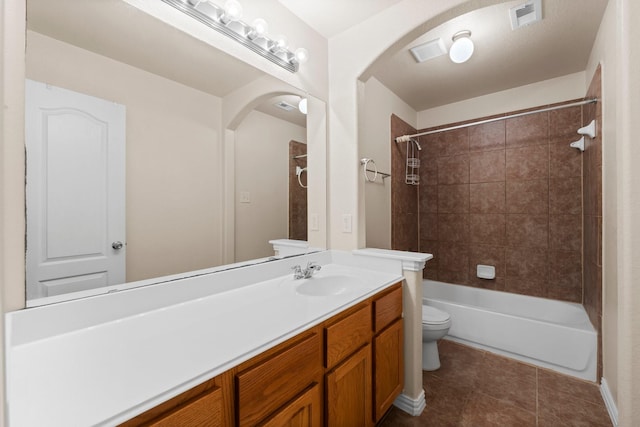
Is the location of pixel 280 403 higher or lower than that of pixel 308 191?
lower

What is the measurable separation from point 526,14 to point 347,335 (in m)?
2.19

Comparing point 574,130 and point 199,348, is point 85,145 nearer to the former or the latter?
point 199,348

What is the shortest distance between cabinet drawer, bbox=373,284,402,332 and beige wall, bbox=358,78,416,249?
0.88 m

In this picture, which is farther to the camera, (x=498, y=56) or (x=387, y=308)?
(x=498, y=56)

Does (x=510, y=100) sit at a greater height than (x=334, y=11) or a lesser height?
lesser

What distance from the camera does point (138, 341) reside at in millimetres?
822

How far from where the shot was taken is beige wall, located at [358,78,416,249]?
2.45 m

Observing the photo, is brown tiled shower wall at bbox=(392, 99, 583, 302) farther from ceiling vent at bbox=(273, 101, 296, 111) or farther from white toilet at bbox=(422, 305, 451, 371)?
ceiling vent at bbox=(273, 101, 296, 111)

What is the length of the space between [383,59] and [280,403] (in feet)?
6.33

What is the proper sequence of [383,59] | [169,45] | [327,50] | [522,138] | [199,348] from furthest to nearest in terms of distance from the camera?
[522,138], [327,50], [383,59], [169,45], [199,348]

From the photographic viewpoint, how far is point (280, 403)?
2.90 feet

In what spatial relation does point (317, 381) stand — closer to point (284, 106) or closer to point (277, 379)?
point (277, 379)

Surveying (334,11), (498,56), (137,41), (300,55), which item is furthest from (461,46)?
(137,41)

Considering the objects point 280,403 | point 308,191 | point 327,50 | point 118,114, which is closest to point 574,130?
point 327,50
